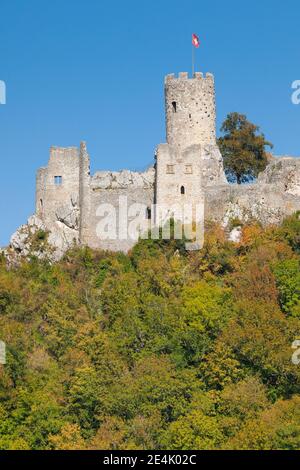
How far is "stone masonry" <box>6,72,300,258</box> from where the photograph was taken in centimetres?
5638

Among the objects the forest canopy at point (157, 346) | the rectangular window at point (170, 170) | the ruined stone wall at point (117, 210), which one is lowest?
the forest canopy at point (157, 346)

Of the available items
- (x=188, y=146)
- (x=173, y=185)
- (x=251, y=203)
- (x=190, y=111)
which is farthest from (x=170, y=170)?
(x=251, y=203)

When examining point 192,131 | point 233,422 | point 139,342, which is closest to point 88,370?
point 139,342

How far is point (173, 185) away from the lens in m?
56.3

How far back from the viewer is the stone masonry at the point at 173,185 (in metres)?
56.4

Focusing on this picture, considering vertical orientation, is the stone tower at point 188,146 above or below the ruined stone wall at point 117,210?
above

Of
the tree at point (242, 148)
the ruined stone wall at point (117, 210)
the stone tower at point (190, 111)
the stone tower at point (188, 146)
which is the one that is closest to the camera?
the stone tower at point (188, 146)

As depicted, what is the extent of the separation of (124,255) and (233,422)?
1080 cm

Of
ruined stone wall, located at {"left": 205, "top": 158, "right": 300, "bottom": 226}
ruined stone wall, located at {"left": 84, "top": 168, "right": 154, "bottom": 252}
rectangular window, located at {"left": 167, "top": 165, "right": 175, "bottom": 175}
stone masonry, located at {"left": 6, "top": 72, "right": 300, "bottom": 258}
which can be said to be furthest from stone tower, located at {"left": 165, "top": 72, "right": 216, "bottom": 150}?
ruined stone wall, located at {"left": 205, "top": 158, "right": 300, "bottom": 226}

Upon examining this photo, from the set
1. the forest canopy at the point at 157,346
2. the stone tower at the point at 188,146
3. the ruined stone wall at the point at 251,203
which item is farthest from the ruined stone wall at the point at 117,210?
the ruined stone wall at the point at 251,203

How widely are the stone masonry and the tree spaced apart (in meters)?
5.69

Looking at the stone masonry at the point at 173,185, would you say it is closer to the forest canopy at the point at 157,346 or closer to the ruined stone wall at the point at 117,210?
the ruined stone wall at the point at 117,210

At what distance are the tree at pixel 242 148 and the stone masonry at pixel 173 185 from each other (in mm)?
5693

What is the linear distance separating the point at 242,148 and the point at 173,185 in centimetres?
869
